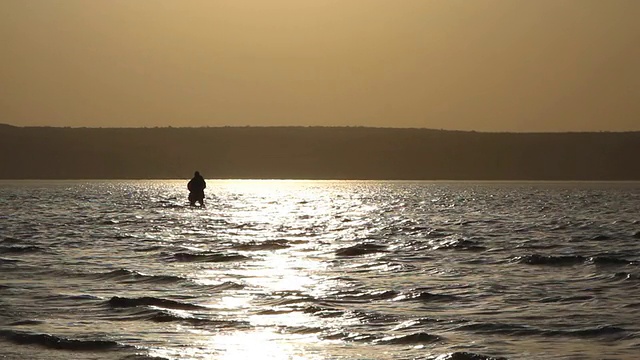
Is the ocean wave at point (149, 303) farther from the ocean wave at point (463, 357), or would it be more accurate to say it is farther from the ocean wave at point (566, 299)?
the ocean wave at point (566, 299)

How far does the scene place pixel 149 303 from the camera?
20.6m

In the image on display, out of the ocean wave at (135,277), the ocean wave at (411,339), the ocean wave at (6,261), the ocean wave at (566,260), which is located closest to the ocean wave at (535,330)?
the ocean wave at (411,339)

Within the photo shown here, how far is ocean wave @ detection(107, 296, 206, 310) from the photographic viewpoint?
66.4 feet

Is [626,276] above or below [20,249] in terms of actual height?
below

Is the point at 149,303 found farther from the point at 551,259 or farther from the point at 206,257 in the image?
the point at 551,259

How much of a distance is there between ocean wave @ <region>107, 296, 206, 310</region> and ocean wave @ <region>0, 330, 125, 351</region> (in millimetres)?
3243

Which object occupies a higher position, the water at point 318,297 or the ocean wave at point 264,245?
the water at point 318,297

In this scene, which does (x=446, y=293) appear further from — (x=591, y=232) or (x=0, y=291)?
(x=591, y=232)

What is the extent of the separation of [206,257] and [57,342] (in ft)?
48.0

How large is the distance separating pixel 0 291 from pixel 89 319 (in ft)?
14.7

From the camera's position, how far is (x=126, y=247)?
35.0 meters

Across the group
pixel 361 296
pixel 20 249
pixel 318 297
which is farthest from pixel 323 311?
pixel 20 249

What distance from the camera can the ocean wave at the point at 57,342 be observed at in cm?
1619

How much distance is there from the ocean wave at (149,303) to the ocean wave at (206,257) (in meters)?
9.29
